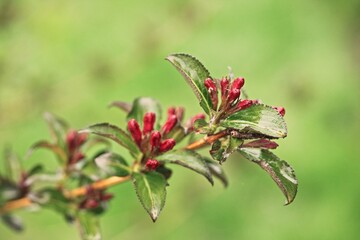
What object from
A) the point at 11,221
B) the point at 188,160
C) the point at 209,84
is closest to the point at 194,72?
the point at 209,84

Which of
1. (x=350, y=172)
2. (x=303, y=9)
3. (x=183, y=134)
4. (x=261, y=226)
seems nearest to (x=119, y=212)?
(x=261, y=226)

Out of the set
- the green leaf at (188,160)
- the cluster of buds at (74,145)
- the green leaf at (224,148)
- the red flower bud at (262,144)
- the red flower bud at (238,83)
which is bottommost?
the cluster of buds at (74,145)

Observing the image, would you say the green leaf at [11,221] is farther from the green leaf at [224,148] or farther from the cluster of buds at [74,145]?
the green leaf at [224,148]

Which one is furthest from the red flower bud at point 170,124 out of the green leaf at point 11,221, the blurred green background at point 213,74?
the blurred green background at point 213,74

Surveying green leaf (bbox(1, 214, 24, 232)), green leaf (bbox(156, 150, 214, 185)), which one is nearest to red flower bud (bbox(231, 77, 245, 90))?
green leaf (bbox(156, 150, 214, 185))

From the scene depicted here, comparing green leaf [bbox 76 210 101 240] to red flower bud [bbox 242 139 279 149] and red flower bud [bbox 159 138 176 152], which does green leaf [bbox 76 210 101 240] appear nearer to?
red flower bud [bbox 159 138 176 152]

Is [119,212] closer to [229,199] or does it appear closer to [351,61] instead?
[229,199]
